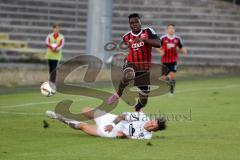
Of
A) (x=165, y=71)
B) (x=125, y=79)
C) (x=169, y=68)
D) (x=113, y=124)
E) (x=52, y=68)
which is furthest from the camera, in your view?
(x=52, y=68)

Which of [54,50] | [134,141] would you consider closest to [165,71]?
A: [54,50]

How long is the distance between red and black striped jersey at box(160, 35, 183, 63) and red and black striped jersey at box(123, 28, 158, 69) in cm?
933

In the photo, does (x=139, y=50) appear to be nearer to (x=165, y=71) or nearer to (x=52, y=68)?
(x=165, y=71)

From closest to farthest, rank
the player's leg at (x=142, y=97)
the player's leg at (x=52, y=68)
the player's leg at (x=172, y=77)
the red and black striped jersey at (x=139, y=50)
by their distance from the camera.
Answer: the red and black striped jersey at (x=139, y=50), the player's leg at (x=142, y=97), the player's leg at (x=172, y=77), the player's leg at (x=52, y=68)

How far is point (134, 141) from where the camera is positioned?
14.8 meters

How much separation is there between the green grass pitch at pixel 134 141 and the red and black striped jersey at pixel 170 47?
2.08 metres

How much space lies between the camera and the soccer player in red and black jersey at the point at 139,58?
683 inches

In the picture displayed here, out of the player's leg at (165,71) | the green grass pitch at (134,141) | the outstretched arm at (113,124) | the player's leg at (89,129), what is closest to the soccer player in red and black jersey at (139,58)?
the green grass pitch at (134,141)

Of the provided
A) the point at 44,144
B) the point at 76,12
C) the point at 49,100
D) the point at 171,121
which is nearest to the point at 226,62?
the point at 76,12

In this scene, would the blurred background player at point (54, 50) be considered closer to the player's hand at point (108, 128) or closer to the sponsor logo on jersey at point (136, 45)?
the sponsor logo on jersey at point (136, 45)

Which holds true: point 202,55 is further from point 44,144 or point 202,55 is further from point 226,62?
point 44,144

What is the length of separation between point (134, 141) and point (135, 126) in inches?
13.7

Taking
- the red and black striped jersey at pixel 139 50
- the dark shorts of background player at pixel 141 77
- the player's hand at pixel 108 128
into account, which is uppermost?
the red and black striped jersey at pixel 139 50

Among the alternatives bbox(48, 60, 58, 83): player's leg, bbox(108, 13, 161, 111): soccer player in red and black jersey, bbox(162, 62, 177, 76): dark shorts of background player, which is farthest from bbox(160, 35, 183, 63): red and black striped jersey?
bbox(108, 13, 161, 111): soccer player in red and black jersey
